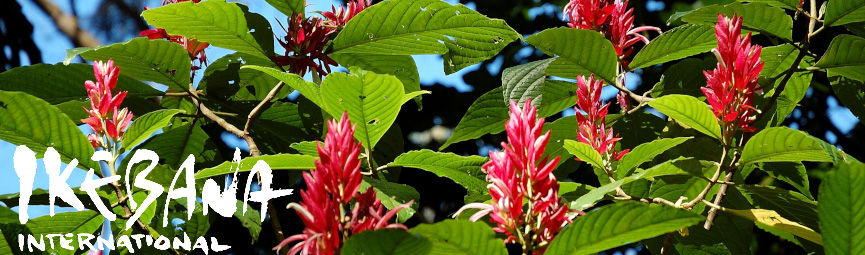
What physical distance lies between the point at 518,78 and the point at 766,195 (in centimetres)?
51

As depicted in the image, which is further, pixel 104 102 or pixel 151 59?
pixel 151 59

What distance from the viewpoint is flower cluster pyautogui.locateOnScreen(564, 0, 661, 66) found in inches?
63.0

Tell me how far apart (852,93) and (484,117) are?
30.2 inches

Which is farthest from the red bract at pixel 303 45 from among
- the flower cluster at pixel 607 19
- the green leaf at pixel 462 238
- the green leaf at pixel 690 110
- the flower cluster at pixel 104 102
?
the green leaf at pixel 462 238

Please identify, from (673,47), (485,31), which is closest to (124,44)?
(485,31)

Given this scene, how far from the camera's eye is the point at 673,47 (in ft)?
5.29

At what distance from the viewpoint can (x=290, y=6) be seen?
1708mm

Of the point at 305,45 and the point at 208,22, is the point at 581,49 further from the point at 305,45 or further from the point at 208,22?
the point at 208,22

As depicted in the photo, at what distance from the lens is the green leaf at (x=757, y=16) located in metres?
1.57

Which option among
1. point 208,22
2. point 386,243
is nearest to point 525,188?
point 386,243

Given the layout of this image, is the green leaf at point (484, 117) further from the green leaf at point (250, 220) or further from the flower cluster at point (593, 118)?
the green leaf at point (250, 220)

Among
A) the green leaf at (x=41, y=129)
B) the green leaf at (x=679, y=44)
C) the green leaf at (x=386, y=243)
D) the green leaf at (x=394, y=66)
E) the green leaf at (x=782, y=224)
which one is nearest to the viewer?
the green leaf at (x=386, y=243)

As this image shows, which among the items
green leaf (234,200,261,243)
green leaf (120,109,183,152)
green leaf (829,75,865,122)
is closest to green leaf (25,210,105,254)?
green leaf (120,109,183,152)

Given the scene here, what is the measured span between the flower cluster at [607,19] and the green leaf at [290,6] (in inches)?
21.1
